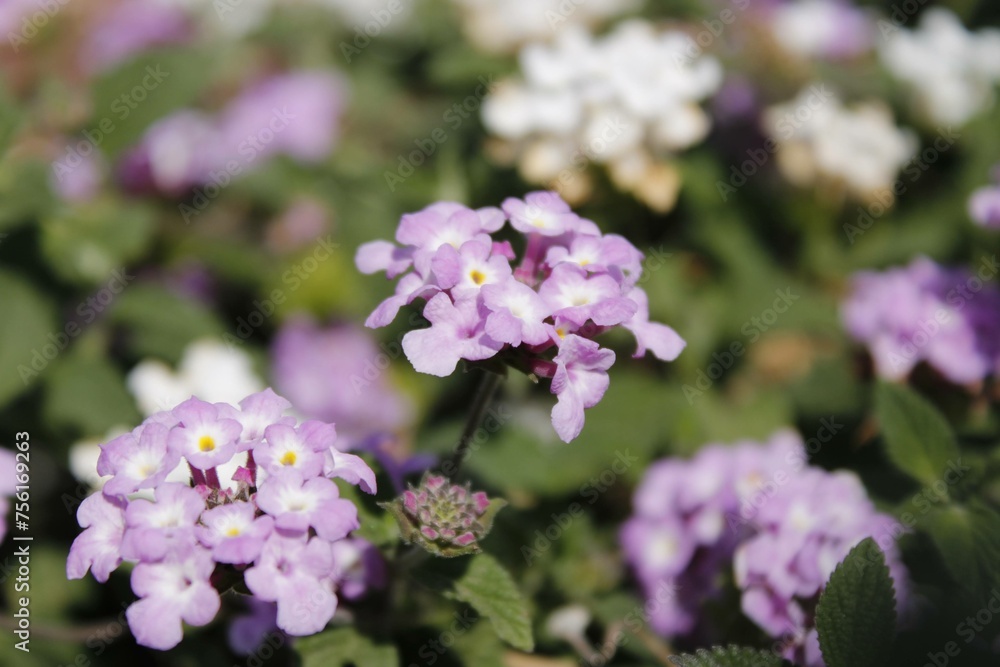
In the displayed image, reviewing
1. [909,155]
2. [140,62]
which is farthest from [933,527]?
[140,62]

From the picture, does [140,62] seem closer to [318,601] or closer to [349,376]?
[349,376]

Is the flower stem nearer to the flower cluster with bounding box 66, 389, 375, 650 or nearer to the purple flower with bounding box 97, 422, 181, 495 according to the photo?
the flower cluster with bounding box 66, 389, 375, 650

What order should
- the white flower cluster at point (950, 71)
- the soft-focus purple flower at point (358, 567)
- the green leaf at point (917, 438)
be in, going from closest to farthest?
1. the soft-focus purple flower at point (358, 567)
2. the green leaf at point (917, 438)
3. the white flower cluster at point (950, 71)

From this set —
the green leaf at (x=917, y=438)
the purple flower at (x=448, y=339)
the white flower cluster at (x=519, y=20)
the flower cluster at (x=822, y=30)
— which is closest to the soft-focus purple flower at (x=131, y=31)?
the white flower cluster at (x=519, y=20)

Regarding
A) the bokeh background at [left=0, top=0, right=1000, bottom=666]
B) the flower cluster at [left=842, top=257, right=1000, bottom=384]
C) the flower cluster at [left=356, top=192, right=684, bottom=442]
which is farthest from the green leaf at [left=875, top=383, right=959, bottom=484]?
the flower cluster at [left=356, top=192, right=684, bottom=442]

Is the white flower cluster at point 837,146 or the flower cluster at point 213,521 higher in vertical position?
the flower cluster at point 213,521

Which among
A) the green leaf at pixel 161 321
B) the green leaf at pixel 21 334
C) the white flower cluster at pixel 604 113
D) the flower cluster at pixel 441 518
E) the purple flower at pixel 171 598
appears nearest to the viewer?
the purple flower at pixel 171 598

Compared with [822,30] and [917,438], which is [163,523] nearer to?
[917,438]

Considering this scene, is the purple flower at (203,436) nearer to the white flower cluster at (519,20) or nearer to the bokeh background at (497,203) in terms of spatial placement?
the bokeh background at (497,203)
